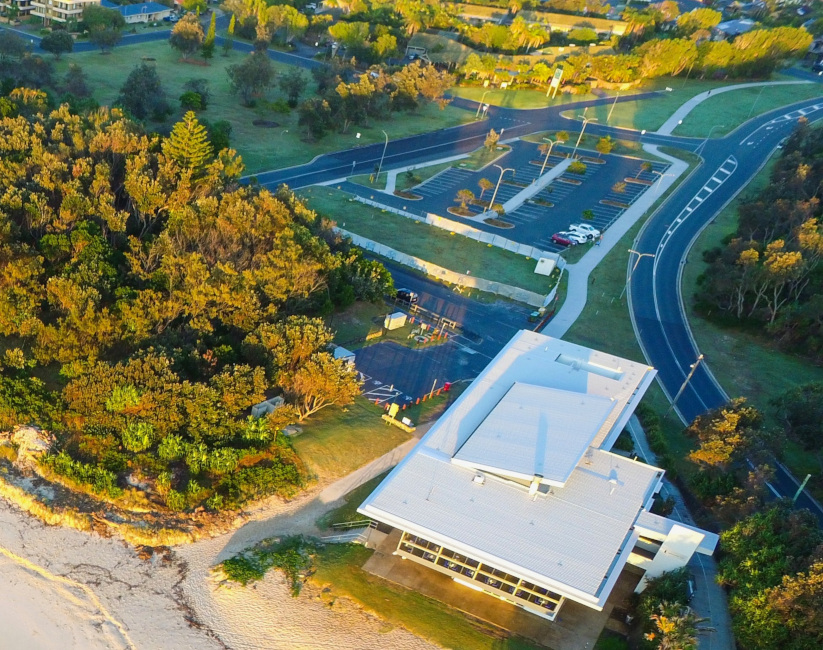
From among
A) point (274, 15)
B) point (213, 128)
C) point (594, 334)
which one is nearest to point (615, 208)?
point (594, 334)

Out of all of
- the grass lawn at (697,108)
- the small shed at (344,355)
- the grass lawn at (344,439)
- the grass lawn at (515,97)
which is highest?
the grass lawn at (697,108)

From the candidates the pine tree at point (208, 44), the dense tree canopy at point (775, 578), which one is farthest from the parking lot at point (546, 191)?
the pine tree at point (208, 44)

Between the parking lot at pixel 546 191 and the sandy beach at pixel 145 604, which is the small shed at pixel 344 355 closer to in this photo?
the sandy beach at pixel 145 604

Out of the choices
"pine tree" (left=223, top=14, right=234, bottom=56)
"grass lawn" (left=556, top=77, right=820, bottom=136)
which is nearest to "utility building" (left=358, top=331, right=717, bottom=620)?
"grass lawn" (left=556, top=77, right=820, bottom=136)

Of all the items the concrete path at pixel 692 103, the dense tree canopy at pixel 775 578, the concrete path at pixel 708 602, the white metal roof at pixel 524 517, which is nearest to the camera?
the dense tree canopy at pixel 775 578

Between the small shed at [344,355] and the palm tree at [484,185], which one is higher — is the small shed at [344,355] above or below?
below

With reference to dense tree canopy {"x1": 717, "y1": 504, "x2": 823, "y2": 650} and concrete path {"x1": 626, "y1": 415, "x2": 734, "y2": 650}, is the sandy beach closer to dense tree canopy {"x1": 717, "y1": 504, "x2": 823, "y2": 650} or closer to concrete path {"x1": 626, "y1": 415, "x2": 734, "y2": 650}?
concrete path {"x1": 626, "y1": 415, "x2": 734, "y2": 650}

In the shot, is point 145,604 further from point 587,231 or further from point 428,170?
point 428,170
